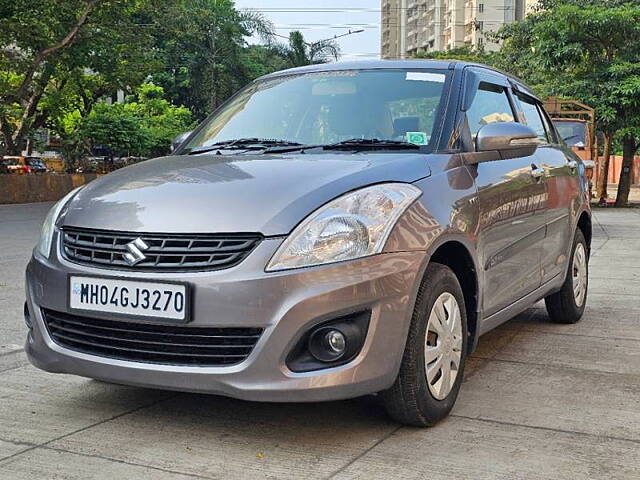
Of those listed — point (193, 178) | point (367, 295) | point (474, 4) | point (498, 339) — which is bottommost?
point (498, 339)

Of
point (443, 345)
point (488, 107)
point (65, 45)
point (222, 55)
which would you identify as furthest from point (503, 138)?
point (222, 55)

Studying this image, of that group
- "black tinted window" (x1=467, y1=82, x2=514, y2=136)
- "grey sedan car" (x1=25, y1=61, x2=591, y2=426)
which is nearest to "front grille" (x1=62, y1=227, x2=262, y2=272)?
"grey sedan car" (x1=25, y1=61, x2=591, y2=426)

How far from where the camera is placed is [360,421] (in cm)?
355

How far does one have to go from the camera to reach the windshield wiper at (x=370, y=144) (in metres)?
3.87

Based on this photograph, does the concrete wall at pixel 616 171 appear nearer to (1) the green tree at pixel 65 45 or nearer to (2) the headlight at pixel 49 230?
(1) the green tree at pixel 65 45

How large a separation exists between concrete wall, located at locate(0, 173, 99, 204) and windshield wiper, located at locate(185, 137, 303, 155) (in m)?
20.0

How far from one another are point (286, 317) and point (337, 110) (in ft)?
5.20

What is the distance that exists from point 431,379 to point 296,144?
1.32 metres

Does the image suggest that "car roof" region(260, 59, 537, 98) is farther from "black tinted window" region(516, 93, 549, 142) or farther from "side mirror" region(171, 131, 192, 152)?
"side mirror" region(171, 131, 192, 152)

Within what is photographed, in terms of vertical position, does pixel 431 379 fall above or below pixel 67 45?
below

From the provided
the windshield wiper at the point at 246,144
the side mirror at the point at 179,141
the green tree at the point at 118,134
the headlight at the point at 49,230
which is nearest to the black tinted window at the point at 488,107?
the windshield wiper at the point at 246,144

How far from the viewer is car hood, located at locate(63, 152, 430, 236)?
10.2ft

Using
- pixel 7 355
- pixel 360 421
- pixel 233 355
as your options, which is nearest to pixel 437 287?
pixel 360 421

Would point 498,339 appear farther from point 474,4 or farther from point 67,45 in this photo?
point 474,4
